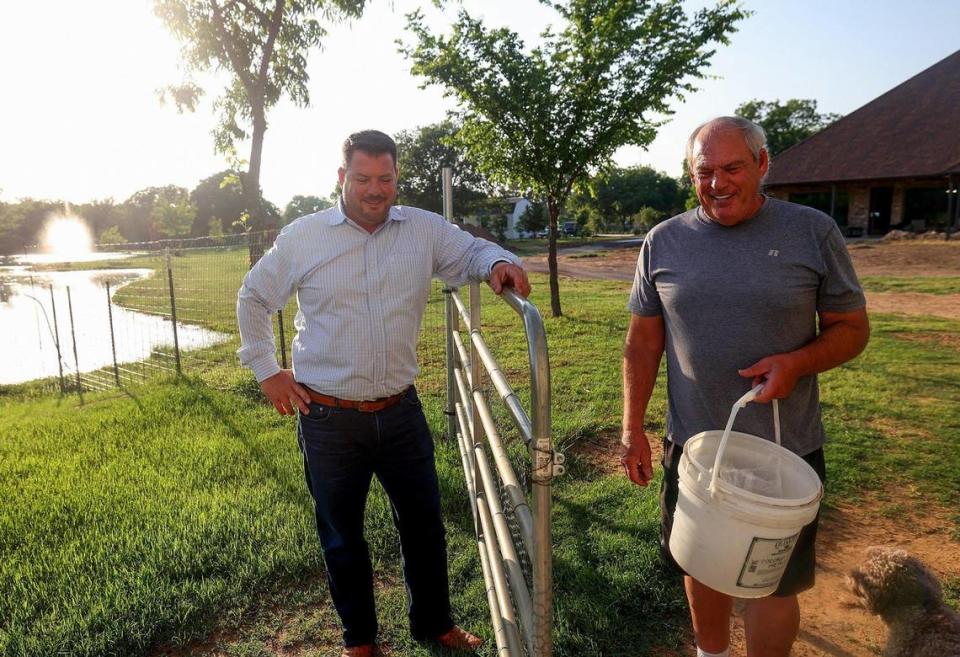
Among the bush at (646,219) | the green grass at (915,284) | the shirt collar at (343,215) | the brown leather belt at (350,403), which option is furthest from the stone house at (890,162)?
the brown leather belt at (350,403)

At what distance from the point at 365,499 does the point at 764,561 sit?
4.71ft

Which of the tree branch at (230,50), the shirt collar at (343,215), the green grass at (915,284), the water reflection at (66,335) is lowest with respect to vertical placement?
the water reflection at (66,335)

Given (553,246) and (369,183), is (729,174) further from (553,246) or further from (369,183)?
(553,246)

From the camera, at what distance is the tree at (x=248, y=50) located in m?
12.6

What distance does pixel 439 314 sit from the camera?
11305 mm

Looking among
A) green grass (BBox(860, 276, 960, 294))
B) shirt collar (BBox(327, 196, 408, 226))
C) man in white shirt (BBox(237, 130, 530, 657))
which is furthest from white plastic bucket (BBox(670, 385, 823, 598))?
green grass (BBox(860, 276, 960, 294))

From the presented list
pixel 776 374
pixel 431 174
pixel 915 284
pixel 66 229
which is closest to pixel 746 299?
pixel 776 374

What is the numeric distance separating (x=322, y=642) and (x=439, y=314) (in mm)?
8829

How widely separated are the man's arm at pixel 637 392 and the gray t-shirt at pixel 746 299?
0.45ft

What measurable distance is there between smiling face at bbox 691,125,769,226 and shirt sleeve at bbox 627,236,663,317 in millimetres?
292

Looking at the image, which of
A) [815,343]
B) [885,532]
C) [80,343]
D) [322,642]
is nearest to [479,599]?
[322,642]

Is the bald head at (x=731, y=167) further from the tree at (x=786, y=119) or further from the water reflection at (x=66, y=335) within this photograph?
the tree at (x=786, y=119)

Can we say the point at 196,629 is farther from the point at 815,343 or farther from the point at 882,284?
the point at 882,284

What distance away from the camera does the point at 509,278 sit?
1.89 meters
